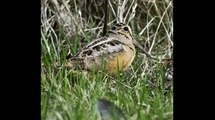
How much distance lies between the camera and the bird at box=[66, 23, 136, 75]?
1878 millimetres

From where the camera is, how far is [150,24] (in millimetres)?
2492

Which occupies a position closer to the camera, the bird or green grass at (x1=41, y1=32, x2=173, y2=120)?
green grass at (x1=41, y1=32, x2=173, y2=120)

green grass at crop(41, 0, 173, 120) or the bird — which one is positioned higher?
the bird

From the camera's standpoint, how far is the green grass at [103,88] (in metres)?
1.50

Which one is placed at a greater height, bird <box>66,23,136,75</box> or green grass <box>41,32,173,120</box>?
bird <box>66,23,136,75</box>

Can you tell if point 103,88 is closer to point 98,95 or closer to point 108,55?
point 98,95

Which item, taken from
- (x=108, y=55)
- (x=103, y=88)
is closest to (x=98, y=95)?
(x=103, y=88)

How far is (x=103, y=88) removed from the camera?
1.72 m

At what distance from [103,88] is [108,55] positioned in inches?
8.2

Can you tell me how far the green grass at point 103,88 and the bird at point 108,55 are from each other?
37 mm

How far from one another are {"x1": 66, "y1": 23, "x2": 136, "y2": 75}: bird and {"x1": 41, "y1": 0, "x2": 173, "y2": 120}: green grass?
37 mm
